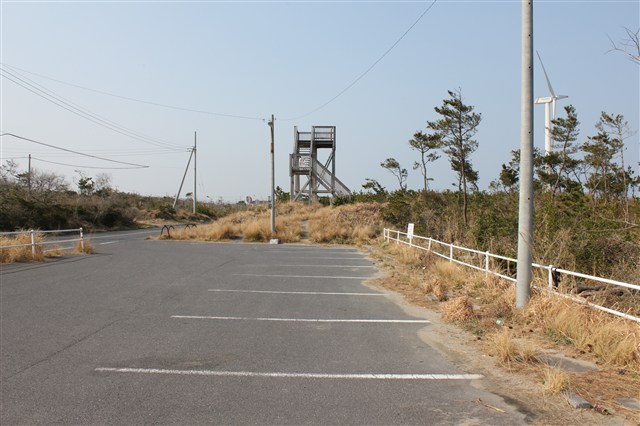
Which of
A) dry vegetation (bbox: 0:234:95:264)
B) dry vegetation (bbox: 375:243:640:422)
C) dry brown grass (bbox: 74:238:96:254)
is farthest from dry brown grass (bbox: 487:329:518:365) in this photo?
dry brown grass (bbox: 74:238:96:254)

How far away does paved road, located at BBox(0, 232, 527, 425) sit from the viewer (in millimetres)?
4598

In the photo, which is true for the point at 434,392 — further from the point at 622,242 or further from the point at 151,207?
the point at 151,207

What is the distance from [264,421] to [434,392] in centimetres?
182

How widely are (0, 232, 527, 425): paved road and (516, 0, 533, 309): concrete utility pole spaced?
1.86 m

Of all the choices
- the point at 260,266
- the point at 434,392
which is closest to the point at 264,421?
the point at 434,392

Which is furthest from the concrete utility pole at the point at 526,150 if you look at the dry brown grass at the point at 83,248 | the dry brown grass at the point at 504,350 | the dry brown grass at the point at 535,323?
the dry brown grass at the point at 83,248

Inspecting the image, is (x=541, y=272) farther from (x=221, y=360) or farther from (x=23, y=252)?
(x=23, y=252)

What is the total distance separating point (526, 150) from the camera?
8328mm

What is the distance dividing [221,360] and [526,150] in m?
5.84

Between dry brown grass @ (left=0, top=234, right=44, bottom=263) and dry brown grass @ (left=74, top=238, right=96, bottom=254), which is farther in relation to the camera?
dry brown grass @ (left=74, top=238, right=96, bottom=254)

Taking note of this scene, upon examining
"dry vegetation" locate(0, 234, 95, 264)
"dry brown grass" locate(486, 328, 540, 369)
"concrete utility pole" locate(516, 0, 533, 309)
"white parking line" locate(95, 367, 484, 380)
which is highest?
"concrete utility pole" locate(516, 0, 533, 309)

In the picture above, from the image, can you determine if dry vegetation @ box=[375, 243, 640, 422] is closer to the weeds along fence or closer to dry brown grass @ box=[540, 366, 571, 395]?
dry brown grass @ box=[540, 366, 571, 395]

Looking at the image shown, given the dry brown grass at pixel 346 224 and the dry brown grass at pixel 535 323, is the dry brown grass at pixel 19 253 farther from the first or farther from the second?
the dry brown grass at pixel 346 224

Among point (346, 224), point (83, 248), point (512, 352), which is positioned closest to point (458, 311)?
point (512, 352)
